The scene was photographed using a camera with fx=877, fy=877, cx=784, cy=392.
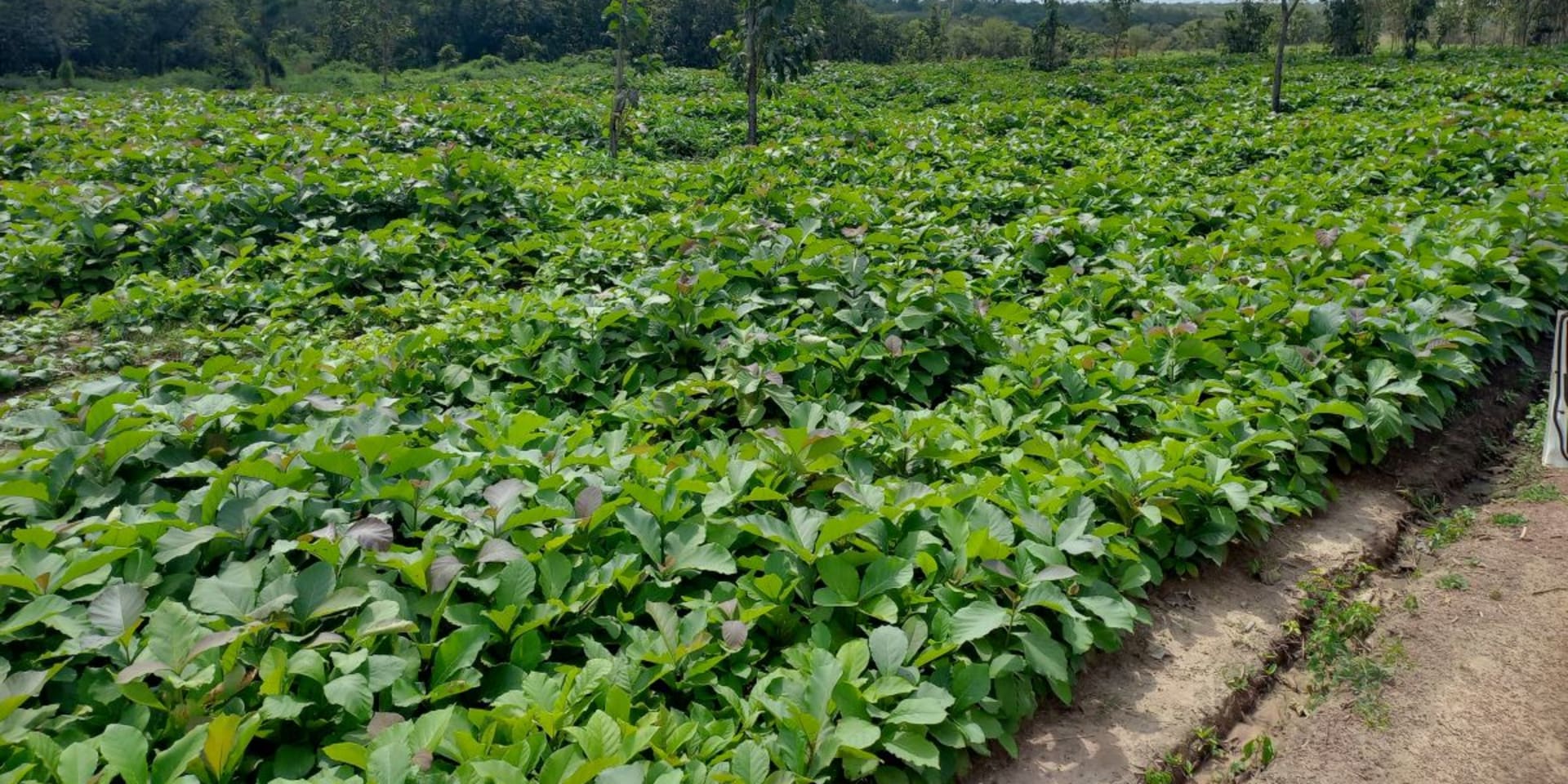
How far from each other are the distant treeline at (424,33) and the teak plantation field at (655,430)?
106 ft

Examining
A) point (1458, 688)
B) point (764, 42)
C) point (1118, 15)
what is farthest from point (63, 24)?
point (1458, 688)

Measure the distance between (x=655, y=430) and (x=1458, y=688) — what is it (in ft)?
9.87

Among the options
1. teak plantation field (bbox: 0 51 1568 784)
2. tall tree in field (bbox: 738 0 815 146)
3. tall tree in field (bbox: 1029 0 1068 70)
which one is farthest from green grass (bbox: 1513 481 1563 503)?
tall tree in field (bbox: 1029 0 1068 70)

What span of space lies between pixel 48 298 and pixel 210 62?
158 feet

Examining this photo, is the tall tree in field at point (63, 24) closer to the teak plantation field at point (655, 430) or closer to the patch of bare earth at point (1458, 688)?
the teak plantation field at point (655, 430)

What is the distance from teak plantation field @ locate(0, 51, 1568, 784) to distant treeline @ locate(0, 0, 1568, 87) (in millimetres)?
32379

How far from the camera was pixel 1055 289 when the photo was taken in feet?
18.0

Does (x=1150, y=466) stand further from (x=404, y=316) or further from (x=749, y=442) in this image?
(x=404, y=316)

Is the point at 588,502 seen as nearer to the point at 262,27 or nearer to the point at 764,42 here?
the point at 764,42

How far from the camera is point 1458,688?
2.83 m

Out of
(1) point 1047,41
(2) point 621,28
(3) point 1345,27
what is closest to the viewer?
(2) point 621,28

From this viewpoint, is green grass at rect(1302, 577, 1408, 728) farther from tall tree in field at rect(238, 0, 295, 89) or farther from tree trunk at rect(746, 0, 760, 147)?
tall tree in field at rect(238, 0, 295, 89)

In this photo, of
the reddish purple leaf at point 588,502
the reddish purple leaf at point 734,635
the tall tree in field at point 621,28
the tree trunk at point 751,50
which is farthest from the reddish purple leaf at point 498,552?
the tree trunk at point 751,50

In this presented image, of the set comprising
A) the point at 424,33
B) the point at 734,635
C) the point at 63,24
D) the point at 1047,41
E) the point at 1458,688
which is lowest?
the point at 1458,688
